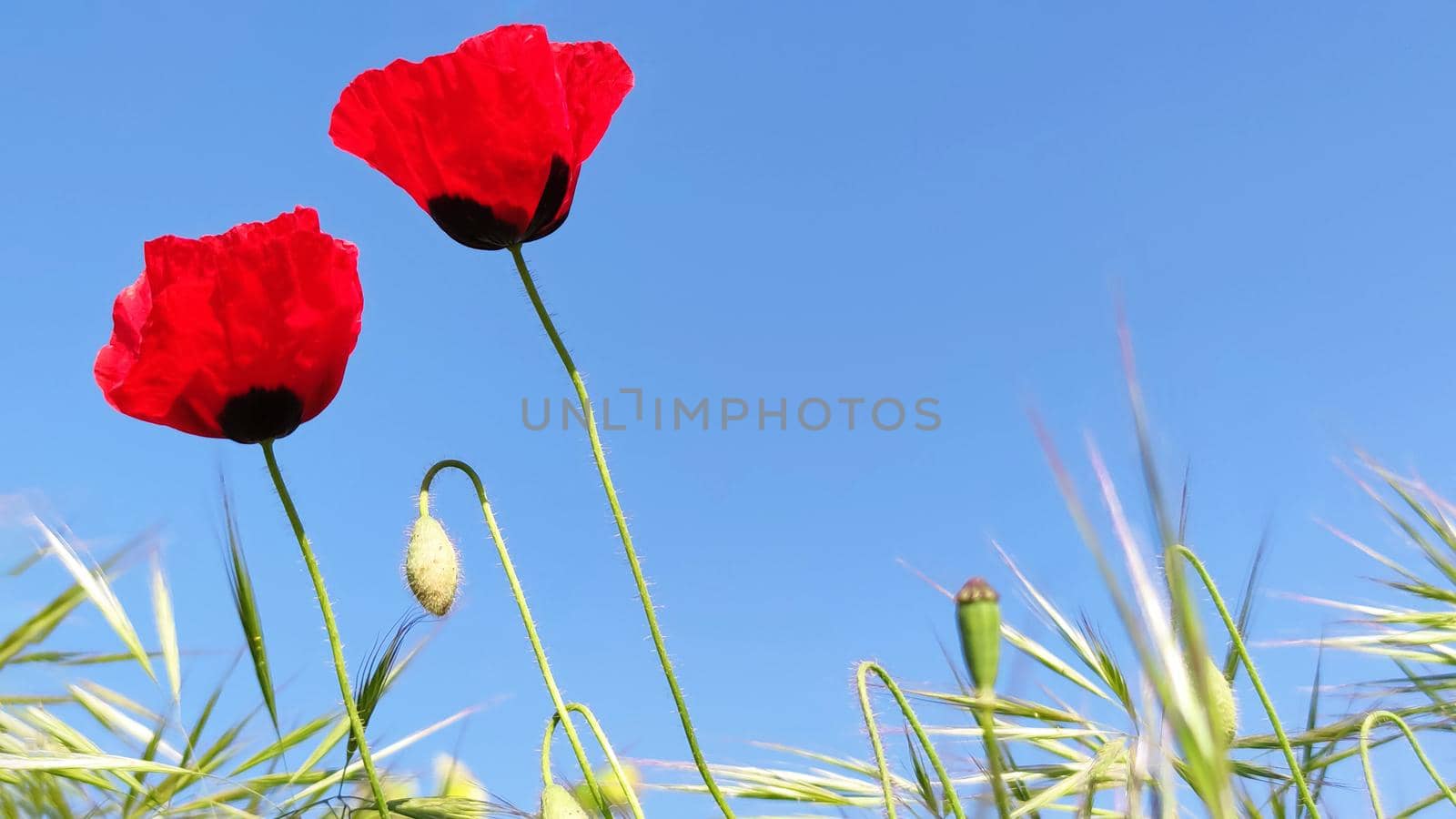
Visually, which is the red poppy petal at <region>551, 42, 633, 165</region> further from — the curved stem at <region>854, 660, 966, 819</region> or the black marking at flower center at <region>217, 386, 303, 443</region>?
the curved stem at <region>854, 660, 966, 819</region>

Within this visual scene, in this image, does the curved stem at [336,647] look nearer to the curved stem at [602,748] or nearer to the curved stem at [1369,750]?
the curved stem at [602,748]

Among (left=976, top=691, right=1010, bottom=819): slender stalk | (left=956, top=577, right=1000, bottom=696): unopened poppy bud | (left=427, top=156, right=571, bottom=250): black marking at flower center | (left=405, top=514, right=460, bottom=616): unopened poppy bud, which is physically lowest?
(left=976, top=691, right=1010, bottom=819): slender stalk

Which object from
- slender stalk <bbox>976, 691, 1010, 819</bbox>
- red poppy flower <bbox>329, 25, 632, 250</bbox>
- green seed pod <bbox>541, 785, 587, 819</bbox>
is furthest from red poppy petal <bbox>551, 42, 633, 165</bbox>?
slender stalk <bbox>976, 691, 1010, 819</bbox>

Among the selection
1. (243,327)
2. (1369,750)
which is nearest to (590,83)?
(243,327)

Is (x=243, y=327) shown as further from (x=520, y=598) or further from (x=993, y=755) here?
(x=993, y=755)

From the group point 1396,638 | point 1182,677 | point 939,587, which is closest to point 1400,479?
point 1396,638

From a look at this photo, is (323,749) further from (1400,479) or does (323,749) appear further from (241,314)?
(1400,479)
